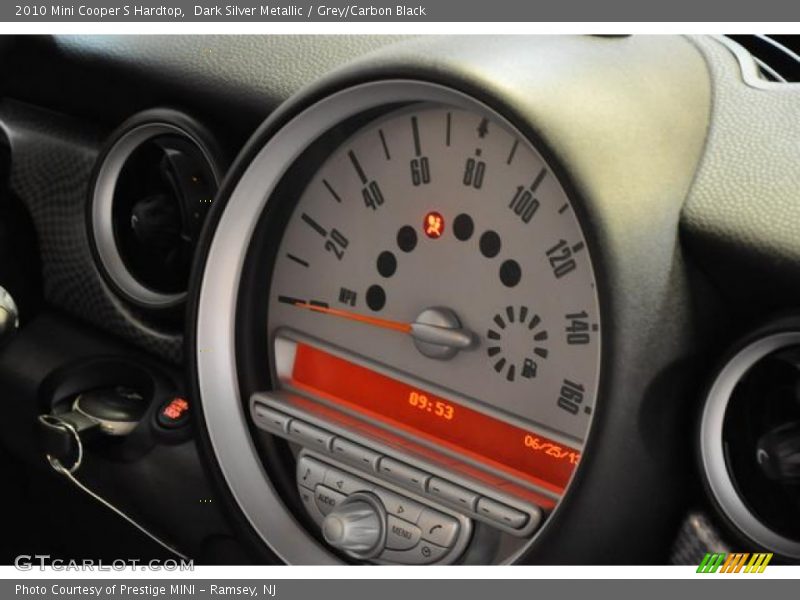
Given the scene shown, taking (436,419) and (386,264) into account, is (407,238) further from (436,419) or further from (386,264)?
(436,419)

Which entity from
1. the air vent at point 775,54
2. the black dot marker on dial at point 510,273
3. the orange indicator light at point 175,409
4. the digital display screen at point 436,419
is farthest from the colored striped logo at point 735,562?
the orange indicator light at point 175,409

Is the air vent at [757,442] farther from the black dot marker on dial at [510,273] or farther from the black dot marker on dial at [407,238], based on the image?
the black dot marker on dial at [407,238]

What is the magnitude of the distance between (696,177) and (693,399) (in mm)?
201

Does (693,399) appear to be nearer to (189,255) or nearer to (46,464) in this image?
(189,255)

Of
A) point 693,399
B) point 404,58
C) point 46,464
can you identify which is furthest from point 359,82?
point 46,464

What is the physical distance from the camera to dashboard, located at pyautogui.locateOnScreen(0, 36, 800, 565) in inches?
48.5

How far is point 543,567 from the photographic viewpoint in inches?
50.4

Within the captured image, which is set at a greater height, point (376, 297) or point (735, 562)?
point (376, 297)

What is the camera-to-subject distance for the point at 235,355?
5.28 feet

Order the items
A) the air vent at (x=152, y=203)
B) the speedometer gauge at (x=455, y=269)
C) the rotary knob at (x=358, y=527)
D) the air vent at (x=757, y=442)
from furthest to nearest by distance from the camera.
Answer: the air vent at (x=152, y=203)
the rotary knob at (x=358, y=527)
the speedometer gauge at (x=455, y=269)
the air vent at (x=757, y=442)

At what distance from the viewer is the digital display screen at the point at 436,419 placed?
139cm

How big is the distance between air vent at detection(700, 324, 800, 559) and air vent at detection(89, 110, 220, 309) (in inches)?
28.2

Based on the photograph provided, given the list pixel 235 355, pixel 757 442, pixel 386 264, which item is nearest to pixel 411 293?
pixel 386 264

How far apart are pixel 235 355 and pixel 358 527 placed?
10.5 inches
